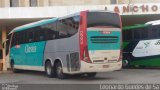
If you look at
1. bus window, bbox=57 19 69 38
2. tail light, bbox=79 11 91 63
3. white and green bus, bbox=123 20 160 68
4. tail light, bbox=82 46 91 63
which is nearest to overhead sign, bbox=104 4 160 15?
white and green bus, bbox=123 20 160 68

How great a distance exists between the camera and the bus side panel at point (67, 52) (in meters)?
20.5

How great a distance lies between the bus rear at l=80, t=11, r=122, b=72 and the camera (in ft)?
66.2

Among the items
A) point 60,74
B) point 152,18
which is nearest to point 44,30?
point 60,74

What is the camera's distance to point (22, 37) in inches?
1057

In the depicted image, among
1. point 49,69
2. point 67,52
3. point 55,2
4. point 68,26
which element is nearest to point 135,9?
point 49,69

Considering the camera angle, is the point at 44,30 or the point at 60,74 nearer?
the point at 60,74

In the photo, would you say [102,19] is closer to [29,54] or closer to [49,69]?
[49,69]

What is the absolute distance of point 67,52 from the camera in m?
21.2

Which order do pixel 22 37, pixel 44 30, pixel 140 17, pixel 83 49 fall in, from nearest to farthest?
pixel 83 49 → pixel 44 30 → pixel 22 37 → pixel 140 17

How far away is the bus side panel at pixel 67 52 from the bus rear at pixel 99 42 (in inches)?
16.6

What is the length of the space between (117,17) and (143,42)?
291 inches

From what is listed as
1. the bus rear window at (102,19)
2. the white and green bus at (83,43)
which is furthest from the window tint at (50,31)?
the bus rear window at (102,19)

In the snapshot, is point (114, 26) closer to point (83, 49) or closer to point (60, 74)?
point (83, 49)

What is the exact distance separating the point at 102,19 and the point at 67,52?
7.48 ft
